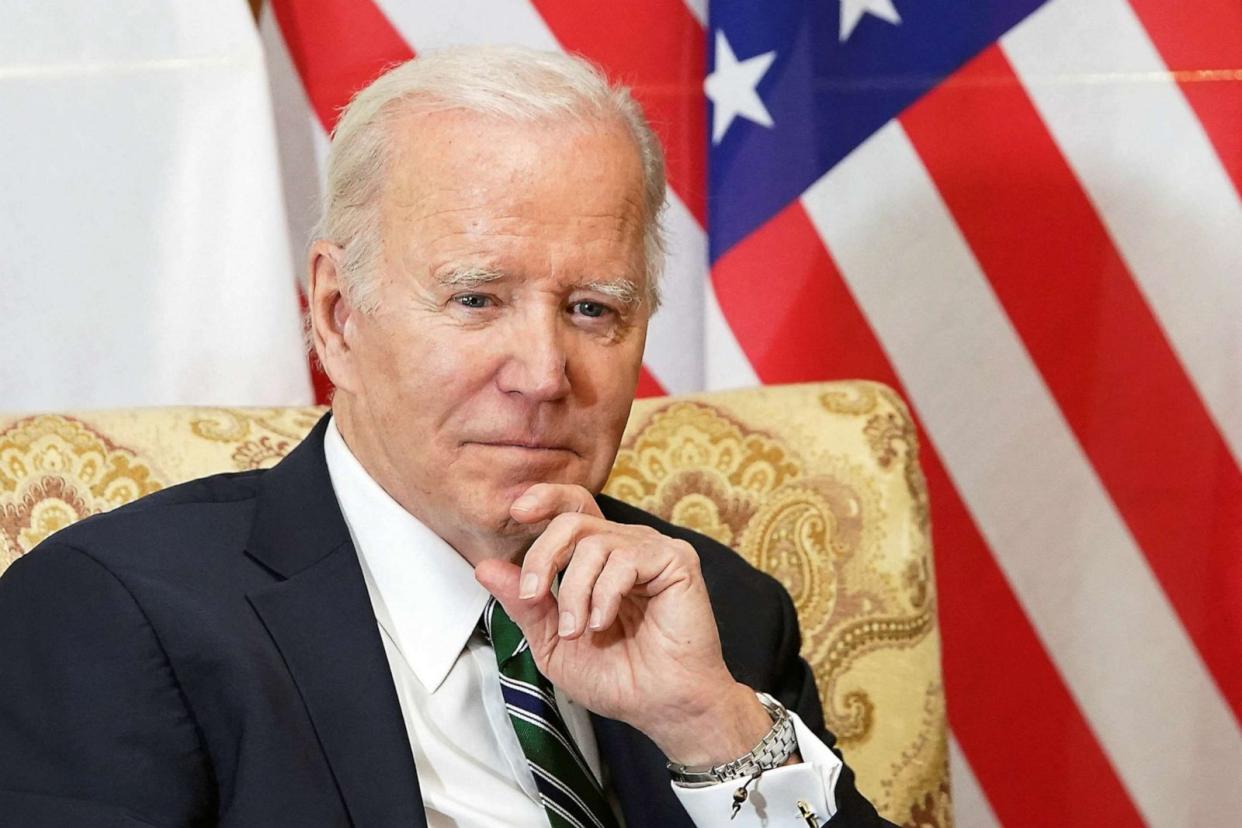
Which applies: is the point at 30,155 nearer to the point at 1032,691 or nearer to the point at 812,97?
the point at 812,97

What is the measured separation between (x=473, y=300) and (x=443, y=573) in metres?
0.26

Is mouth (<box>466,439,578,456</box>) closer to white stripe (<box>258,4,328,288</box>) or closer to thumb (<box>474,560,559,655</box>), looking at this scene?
thumb (<box>474,560,559,655</box>)

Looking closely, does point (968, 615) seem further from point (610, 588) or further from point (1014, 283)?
point (610, 588)

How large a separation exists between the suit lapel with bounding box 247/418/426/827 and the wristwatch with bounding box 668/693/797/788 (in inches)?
9.4

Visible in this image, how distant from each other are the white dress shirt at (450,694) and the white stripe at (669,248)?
100cm

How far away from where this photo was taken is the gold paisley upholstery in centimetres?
181

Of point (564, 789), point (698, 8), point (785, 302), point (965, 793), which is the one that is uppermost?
point (698, 8)

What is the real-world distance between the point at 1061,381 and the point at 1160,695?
54 cm

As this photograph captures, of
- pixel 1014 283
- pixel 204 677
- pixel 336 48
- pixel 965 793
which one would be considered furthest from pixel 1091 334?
pixel 204 677

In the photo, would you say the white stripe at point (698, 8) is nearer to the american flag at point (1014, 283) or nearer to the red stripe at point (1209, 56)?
the american flag at point (1014, 283)

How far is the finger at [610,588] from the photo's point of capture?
4.10 feet

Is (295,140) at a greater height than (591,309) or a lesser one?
greater

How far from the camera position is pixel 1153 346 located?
2.48 m

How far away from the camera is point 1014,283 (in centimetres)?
248
